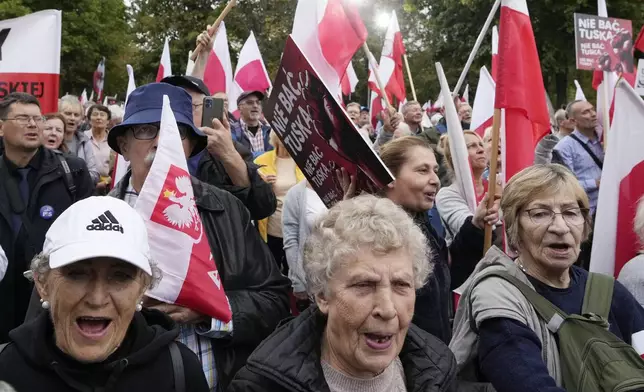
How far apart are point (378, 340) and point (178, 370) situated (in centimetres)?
60

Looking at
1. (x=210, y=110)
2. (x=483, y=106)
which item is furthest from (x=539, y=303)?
(x=483, y=106)

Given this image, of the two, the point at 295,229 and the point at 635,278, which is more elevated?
the point at 635,278

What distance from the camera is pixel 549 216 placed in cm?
295

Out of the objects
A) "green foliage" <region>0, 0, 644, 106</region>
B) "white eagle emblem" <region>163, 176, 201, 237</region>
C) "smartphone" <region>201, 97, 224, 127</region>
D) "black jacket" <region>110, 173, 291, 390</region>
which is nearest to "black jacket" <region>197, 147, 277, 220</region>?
"smartphone" <region>201, 97, 224, 127</region>

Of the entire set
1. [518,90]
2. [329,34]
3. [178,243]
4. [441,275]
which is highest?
[329,34]

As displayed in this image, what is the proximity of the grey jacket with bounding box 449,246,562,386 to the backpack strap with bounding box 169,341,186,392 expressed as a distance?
1000 mm

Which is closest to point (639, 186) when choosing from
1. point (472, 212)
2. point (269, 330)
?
point (472, 212)

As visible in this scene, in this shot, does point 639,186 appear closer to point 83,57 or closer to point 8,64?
point 8,64

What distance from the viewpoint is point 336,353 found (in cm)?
240

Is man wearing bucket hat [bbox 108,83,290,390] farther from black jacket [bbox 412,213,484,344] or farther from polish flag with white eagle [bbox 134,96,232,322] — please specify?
black jacket [bbox 412,213,484,344]

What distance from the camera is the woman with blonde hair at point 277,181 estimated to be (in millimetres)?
6469

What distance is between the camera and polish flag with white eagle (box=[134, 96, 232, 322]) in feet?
9.04

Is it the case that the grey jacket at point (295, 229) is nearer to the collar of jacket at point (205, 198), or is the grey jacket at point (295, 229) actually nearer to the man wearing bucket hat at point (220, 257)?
the man wearing bucket hat at point (220, 257)

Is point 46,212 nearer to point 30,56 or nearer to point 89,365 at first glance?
point 30,56
